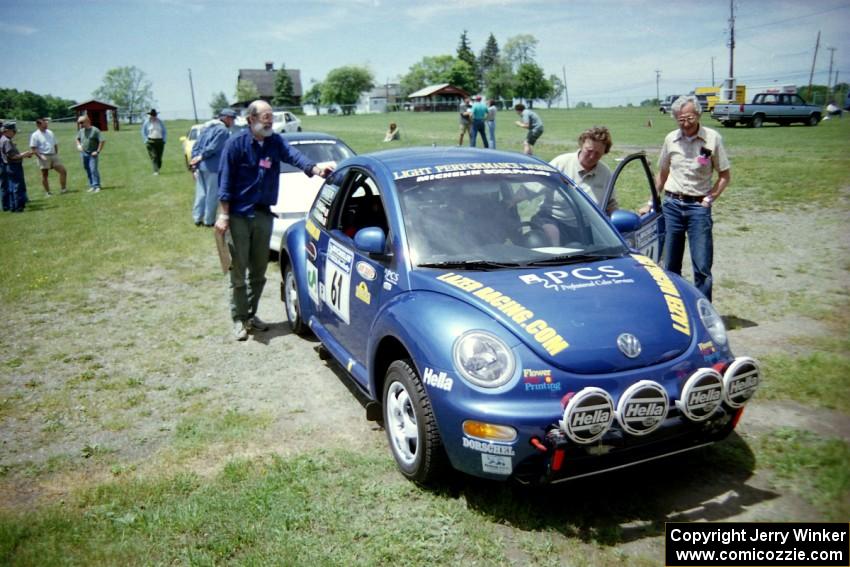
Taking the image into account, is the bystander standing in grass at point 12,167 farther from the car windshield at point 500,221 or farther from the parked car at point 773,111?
the parked car at point 773,111

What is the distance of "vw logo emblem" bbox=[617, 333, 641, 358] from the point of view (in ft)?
10.5

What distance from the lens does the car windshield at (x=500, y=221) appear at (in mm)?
3977

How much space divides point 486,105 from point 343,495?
19.4m

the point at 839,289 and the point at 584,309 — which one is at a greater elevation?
the point at 584,309

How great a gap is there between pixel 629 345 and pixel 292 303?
12.9 feet

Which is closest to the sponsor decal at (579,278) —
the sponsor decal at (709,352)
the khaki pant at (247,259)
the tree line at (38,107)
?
the sponsor decal at (709,352)

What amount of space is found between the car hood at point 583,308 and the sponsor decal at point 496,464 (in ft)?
1.66

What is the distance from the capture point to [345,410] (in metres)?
4.85

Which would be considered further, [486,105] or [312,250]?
[486,105]

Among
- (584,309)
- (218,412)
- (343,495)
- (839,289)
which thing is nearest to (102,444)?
(218,412)

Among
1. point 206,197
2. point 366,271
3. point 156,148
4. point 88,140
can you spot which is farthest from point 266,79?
point 366,271

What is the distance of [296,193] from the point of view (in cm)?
930

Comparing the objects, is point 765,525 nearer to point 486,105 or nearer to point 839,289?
point 839,289

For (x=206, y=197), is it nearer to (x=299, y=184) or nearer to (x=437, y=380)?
(x=299, y=184)
